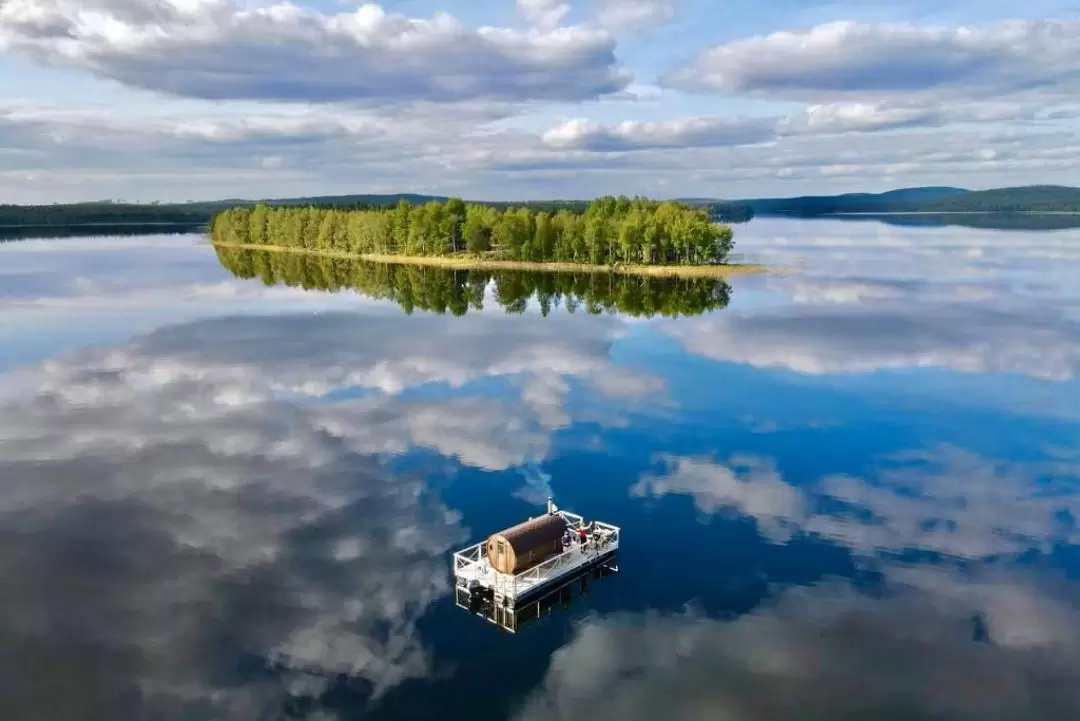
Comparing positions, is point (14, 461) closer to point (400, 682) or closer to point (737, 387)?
point (400, 682)

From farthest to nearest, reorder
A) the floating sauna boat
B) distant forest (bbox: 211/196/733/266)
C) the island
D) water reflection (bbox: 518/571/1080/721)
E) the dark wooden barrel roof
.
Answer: distant forest (bbox: 211/196/733/266) < the island < the dark wooden barrel roof < the floating sauna boat < water reflection (bbox: 518/571/1080/721)

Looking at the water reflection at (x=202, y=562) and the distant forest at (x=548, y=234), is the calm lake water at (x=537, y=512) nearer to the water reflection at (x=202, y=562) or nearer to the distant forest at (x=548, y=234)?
the water reflection at (x=202, y=562)

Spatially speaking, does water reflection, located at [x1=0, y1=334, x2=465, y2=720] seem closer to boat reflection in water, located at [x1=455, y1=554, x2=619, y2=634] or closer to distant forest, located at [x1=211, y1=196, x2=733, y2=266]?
boat reflection in water, located at [x1=455, y1=554, x2=619, y2=634]

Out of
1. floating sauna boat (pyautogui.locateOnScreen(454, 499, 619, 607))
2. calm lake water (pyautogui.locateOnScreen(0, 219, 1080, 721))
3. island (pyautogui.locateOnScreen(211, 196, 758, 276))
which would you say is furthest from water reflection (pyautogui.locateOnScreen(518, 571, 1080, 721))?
island (pyautogui.locateOnScreen(211, 196, 758, 276))

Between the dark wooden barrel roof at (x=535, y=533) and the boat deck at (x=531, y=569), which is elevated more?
the dark wooden barrel roof at (x=535, y=533)

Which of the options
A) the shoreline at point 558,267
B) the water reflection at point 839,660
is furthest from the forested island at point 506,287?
the water reflection at point 839,660
